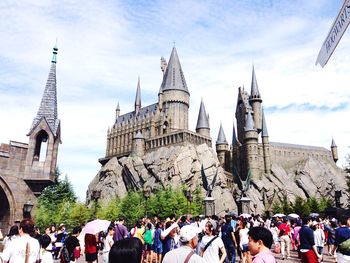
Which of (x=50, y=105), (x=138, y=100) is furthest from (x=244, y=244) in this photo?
(x=138, y=100)

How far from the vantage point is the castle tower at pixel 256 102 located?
8386 cm

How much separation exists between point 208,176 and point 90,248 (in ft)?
182

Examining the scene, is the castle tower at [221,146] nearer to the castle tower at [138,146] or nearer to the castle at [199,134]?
the castle at [199,134]

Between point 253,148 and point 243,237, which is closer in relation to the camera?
point 243,237

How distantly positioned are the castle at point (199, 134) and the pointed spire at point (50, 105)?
51915 millimetres

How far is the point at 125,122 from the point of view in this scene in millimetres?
95875

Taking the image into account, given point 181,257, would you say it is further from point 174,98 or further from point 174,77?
point 174,77

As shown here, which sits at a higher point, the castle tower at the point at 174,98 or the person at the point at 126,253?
the castle tower at the point at 174,98

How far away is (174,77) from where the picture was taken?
299 feet

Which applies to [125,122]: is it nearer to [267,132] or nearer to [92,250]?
[267,132]

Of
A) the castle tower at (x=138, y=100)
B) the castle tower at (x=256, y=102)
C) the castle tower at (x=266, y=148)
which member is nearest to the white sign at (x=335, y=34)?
the castle tower at (x=266, y=148)

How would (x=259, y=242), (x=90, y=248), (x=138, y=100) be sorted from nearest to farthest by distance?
(x=259, y=242)
(x=90, y=248)
(x=138, y=100)

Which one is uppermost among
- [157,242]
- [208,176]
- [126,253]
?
[208,176]

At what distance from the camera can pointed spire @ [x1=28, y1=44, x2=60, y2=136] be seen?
55.8 feet
